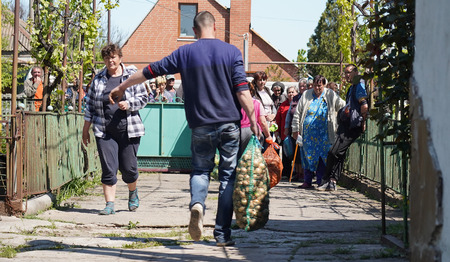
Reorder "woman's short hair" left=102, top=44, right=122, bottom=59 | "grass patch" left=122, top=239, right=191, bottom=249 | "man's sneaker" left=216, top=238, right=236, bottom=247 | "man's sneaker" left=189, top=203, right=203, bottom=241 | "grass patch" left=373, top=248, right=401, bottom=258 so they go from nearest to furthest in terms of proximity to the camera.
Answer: "grass patch" left=373, top=248, right=401, bottom=258
"man's sneaker" left=189, top=203, right=203, bottom=241
"grass patch" left=122, top=239, right=191, bottom=249
"man's sneaker" left=216, top=238, right=236, bottom=247
"woman's short hair" left=102, top=44, right=122, bottom=59

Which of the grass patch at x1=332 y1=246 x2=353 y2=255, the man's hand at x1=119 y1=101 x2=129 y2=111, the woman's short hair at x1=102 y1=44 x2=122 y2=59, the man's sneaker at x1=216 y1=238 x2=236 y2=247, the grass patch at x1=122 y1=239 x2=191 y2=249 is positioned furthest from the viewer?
the woman's short hair at x1=102 y1=44 x2=122 y2=59

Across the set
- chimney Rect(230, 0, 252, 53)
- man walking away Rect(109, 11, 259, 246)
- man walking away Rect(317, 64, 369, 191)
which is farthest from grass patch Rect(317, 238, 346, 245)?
chimney Rect(230, 0, 252, 53)

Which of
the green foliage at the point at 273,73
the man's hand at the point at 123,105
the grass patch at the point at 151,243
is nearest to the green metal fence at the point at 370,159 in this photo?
the man's hand at the point at 123,105

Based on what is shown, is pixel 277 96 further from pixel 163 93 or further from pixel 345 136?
pixel 345 136

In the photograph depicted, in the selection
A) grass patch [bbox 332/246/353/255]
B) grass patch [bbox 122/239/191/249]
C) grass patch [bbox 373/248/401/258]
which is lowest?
grass patch [bbox 122/239/191/249]

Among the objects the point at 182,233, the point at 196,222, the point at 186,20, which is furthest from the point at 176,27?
the point at 196,222

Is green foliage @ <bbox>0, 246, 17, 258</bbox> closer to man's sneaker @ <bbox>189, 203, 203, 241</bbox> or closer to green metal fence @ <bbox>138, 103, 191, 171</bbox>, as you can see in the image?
man's sneaker @ <bbox>189, 203, 203, 241</bbox>

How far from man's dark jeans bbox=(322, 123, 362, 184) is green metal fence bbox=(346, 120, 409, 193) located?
27cm

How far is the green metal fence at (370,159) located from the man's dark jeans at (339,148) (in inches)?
10.7

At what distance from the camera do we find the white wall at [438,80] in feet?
11.0

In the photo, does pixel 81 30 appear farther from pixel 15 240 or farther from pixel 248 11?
pixel 248 11

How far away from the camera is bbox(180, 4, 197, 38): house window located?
39.1 m

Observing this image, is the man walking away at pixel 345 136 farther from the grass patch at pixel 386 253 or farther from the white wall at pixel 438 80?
the white wall at pixel 438 80

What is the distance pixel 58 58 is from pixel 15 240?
4783 millimetres
